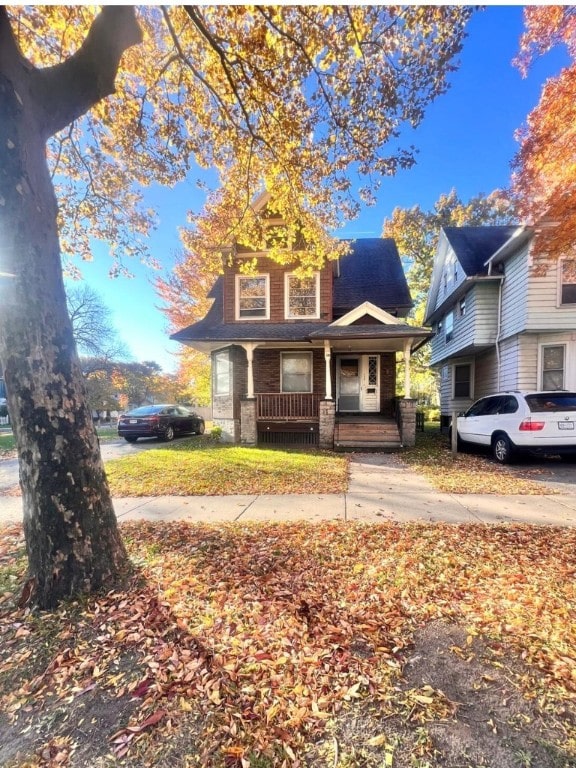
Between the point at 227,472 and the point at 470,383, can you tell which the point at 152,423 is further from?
the point at 470,383

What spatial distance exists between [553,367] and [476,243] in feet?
19.6

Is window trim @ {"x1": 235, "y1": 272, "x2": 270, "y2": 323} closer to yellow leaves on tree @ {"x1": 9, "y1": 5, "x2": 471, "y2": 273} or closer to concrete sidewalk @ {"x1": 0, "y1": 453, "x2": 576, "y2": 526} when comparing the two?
yellow leaves on tree @ {"x1": 9, "y1": 5, "x2": 471, "y2": 273}

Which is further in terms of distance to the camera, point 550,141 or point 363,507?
point 363,507

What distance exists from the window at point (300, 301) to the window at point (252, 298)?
790mm

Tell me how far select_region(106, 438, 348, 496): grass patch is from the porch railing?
1936 millimetres

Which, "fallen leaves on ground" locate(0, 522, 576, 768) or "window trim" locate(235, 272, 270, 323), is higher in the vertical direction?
"window trim" locate(235, 272, 270, 323)

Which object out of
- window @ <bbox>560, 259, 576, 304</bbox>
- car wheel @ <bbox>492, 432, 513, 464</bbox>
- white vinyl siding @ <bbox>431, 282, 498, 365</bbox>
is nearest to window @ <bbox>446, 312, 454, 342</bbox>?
white vinyl siding @ <bbox>431, 282, 498, 365</bbox>

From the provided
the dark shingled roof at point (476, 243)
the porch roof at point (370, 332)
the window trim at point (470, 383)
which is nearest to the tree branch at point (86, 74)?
the porch roof at point (370, 332)

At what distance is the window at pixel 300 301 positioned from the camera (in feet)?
41.5

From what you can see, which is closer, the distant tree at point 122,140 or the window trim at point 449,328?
the distant tree at point 122,140

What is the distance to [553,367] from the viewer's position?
10.5m

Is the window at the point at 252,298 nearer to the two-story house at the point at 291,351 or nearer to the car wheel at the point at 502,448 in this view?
the two-story house at the point at 291,351

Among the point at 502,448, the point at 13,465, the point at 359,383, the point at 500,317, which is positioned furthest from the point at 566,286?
the point at 13,465

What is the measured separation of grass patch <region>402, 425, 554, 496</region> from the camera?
5898 mm
